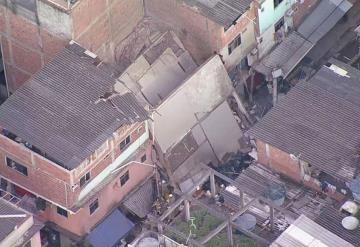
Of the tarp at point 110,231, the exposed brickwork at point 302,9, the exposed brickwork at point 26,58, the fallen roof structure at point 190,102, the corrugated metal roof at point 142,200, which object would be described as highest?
the exposed brickwork at point 302,9

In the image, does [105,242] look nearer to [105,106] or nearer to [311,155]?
[105,106]

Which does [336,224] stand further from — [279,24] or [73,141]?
[279,24]

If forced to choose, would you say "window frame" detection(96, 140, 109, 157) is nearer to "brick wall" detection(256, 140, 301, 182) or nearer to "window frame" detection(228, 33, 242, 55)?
"brick wall" detection(256, 140, 301, 182)

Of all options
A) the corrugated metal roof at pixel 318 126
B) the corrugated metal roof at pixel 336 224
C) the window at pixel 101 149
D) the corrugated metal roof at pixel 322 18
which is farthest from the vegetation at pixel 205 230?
the corrugated metal roof at pixel 322 18

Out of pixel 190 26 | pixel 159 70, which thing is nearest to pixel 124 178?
pixel 159 70

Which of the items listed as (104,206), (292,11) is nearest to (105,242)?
(104,206)

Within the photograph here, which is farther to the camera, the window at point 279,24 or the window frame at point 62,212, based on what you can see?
the window at point 279,24

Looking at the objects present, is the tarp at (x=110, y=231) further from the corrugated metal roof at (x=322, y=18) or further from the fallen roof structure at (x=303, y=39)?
the corrugated metal roof at (x=322, y=18)
